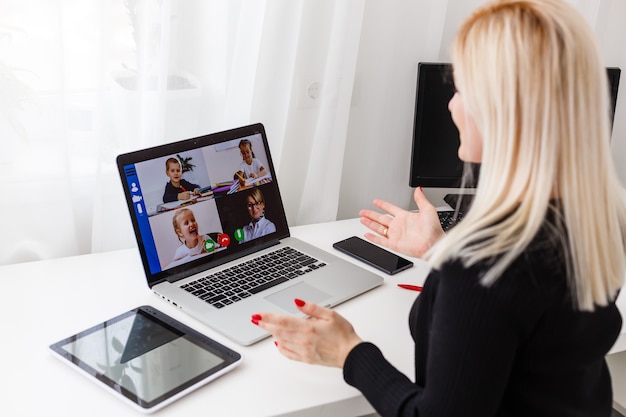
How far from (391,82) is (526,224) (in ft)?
3.20

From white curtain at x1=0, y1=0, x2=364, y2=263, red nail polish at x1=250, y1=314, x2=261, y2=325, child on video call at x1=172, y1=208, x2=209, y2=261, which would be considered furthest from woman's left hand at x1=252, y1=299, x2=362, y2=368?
white curtain at x1=0, y1=0, x2=364, y2=263

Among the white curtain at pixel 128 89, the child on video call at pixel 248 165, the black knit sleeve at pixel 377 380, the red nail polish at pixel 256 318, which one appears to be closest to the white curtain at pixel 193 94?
the white curtain at pixel 128 89

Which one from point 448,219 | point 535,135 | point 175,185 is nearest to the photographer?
point 535,135

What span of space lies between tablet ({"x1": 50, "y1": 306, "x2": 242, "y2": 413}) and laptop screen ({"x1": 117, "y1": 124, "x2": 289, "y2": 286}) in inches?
5.8

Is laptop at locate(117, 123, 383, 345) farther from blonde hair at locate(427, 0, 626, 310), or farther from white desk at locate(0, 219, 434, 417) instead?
blonde hair at locate(427, 0, 626, 310)

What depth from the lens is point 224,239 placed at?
146cm

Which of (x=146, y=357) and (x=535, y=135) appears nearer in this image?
(x=535, y=135)

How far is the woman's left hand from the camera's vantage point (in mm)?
1105

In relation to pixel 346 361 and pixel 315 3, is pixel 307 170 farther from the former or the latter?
pixel 346 361

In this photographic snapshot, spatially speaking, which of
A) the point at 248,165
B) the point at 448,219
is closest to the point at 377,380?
the point at 248,165

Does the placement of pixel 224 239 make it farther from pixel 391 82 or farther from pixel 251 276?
pixel 391 82

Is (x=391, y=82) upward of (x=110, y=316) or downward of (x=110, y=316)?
upward

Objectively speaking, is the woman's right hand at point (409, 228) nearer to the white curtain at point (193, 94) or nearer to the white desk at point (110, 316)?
the white desk at point (110, 316)

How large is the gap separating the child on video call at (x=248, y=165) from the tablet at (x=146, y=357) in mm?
353
